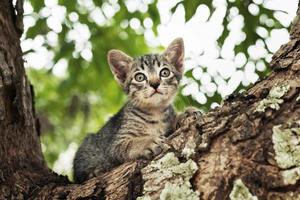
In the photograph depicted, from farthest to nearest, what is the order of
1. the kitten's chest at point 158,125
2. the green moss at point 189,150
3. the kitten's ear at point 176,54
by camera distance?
1. the kitten's ear at point 176,54
2. the kitten's chest at point 158,125
3. the green moss at point 189,150

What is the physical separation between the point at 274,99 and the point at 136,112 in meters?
2.26

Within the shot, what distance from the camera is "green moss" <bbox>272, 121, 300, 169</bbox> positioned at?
230 cm

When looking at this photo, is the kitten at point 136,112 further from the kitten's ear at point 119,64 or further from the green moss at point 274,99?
the green moss at point 274,99

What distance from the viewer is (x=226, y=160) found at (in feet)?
8.08

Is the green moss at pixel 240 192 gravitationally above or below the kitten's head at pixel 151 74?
below

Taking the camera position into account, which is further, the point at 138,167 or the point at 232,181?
the point at 138,167

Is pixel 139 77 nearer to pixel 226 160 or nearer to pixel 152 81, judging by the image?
pixel 152 81

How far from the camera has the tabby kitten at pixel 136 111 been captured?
4.25 meters

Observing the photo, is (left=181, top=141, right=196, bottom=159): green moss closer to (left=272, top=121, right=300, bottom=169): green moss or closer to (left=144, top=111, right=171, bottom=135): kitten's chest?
(left=272, top=121, right=300, bottom=169): green moss

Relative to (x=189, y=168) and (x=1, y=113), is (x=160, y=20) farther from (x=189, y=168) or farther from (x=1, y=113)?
(x=189, y=168)

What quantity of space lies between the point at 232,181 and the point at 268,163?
7.1 inches

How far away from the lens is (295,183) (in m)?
2.26

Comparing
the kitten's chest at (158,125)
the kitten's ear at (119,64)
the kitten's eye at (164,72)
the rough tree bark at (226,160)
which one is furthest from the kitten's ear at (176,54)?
the rough tree bark at (226,160)

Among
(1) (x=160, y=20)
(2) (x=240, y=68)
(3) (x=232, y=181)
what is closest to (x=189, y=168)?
(3) (x=232, y=181)
